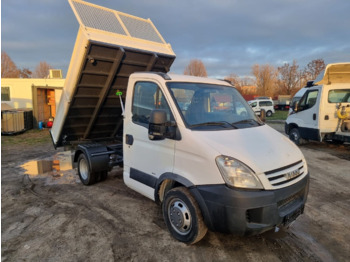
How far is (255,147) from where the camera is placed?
3.01 meters

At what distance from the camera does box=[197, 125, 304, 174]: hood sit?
2803 millimetres

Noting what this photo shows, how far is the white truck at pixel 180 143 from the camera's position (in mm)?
2754

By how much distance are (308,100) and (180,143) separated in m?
8.25

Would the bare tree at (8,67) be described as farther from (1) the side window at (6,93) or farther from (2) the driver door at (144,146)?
(2) the driver door at (144,146)

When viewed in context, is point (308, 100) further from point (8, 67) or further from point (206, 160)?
point (8, 67)

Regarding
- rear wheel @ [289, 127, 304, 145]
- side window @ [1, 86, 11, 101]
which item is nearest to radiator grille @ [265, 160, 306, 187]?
rear wheel @ [289, 127, 304, 145]

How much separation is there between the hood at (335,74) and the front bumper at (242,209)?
736 centimetres

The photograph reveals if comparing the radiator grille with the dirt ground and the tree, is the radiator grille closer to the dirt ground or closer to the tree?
the dirt ground

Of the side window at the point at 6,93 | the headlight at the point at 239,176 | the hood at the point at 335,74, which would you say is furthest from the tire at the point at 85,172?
the side window at the point at 6,93

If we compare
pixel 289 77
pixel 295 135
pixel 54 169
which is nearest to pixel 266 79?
pixel 289 77

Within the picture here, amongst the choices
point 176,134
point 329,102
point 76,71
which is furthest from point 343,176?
point 76,71

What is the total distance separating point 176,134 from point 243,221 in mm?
1342

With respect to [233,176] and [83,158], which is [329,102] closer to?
[233,176]

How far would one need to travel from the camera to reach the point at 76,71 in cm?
489
